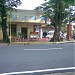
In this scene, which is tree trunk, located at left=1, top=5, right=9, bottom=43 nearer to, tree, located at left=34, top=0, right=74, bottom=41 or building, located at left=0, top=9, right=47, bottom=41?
building, located at left=0, top=9, right=47, bottom=41

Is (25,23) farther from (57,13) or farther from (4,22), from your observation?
(4,22)

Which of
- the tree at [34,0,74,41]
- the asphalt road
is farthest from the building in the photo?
the asphalt road

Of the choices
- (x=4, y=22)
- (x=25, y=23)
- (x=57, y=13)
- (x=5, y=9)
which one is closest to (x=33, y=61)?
(x=5, y=9)

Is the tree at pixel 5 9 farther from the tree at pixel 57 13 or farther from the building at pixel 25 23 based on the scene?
the tree at pixel 57 13

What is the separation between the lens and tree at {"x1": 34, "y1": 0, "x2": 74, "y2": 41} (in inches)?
1501

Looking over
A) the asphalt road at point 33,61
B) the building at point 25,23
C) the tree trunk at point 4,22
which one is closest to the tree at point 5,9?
the tree trunk at point 4,22

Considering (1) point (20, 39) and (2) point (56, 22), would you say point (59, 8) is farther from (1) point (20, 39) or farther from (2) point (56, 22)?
(1) point (20, 39)

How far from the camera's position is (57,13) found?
128 ft

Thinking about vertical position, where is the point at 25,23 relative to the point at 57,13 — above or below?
below

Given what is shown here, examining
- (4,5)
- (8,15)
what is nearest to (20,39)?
(8,15)

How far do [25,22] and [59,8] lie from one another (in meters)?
5.68

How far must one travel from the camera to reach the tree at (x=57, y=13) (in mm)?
38138

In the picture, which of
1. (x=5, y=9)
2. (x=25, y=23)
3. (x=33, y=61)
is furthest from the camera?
(x=25, y=23)

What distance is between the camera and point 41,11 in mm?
43156
